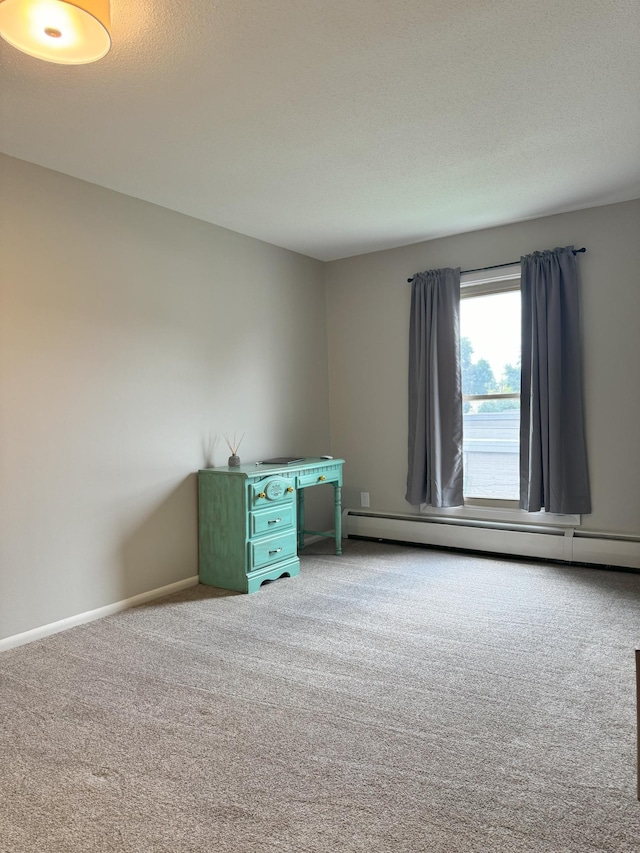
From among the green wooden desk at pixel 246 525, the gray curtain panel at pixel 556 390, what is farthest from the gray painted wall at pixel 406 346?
the green wooden desk at pixel 246 525

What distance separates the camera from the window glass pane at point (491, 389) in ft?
15.0

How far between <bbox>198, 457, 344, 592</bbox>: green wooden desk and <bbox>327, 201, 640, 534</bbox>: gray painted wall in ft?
4.05

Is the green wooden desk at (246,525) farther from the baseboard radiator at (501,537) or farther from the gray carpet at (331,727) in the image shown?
the baseboard radiator at (501,537)

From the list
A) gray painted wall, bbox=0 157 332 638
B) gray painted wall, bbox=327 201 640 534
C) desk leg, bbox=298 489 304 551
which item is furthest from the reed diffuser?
gray painted wall, bbox=327 201 640 534

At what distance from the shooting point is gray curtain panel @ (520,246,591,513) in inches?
164

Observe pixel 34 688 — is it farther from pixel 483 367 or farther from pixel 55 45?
pixel 483 367

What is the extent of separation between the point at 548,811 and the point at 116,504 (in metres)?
2.67

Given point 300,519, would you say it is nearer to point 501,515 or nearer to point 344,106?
point 501,515

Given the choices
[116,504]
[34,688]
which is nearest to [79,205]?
[116,504]

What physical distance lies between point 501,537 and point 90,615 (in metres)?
2.86

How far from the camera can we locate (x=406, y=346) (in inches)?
197

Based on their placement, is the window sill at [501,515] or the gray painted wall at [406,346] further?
the window sill at [501,515]

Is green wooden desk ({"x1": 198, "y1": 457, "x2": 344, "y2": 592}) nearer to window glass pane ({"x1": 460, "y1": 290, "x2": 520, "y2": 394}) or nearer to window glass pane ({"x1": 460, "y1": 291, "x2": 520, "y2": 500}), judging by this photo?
window glass pane ({"x1": 460, "y1": 291, "x2": 520, "y2": 500})

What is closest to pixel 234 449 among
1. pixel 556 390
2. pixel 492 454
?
pixel 492 454
